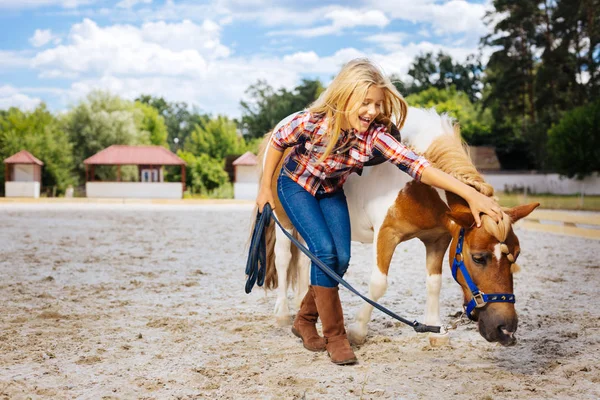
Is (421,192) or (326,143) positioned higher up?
(326,143)

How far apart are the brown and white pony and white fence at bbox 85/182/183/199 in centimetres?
2734

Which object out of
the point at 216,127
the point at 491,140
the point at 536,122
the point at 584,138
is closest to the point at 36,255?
the point at 584,138

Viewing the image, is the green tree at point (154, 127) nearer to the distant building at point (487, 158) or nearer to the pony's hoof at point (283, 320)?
the distant building at point (487, 158)

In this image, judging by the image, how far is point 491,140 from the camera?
43250 millimetres

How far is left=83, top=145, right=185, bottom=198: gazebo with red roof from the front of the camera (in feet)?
100

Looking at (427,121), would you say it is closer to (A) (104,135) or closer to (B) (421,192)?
(B) (421,192)

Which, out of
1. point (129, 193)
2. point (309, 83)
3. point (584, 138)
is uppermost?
point (309, 83)

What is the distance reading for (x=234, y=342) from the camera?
384 centimetres

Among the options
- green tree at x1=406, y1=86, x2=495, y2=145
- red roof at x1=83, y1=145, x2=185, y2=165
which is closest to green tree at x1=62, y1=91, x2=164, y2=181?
red roof at x1=83, y1=145, x2=185, y2=165

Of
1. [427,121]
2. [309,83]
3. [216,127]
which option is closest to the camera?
[427,121]

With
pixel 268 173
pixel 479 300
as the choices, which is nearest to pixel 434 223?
pixel 479 300

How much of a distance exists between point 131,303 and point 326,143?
256 centimetres

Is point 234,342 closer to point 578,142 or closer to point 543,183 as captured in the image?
point 578,142

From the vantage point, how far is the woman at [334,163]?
3229mm
